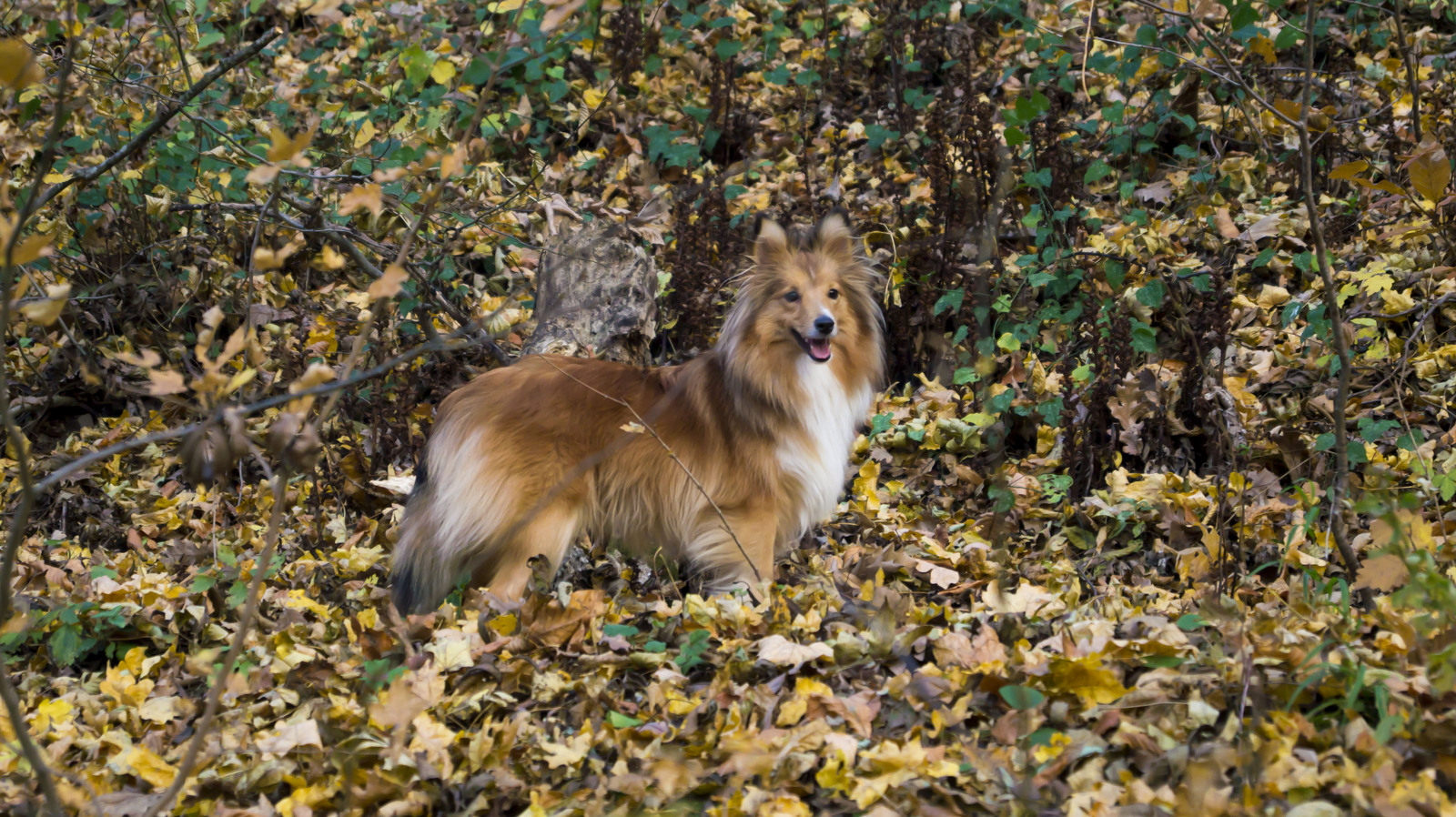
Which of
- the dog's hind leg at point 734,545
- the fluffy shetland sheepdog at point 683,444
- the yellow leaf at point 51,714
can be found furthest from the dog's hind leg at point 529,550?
the yellow leaf at point 51,714

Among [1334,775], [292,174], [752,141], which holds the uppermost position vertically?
[752,141]

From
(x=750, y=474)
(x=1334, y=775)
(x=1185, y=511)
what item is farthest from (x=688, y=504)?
(x=1334, y=775)

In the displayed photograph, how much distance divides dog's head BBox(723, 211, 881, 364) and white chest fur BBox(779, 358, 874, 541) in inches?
4.7

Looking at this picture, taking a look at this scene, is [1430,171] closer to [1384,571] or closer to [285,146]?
[1384,571]

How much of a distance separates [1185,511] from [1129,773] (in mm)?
2067

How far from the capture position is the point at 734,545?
459cm

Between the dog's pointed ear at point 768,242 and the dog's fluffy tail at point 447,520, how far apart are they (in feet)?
4.75

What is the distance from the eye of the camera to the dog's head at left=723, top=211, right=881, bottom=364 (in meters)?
4.62

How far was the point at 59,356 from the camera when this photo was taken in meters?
6.51

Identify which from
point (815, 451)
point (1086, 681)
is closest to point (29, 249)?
point (1086, 681)

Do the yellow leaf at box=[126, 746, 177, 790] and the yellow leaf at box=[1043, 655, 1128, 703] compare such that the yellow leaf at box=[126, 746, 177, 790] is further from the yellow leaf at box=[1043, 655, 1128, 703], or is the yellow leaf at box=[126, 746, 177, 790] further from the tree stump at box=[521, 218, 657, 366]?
the tree stump at box=[521, 218, 657, 366]

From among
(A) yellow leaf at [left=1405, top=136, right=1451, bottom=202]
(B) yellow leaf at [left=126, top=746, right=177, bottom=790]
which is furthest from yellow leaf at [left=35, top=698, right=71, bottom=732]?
(A) yellow leaf at [left=1405, top=136, right=1451, bottom=202]

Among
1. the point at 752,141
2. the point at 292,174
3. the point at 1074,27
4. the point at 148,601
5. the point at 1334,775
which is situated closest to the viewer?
the point at 1334,775

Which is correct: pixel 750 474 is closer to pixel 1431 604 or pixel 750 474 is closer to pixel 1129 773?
pixel 1129 773
